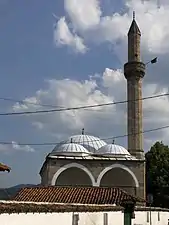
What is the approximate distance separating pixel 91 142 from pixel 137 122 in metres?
4.60

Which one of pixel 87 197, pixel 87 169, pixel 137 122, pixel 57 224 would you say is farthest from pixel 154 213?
pixel 57 224

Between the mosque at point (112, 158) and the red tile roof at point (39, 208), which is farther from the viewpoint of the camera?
the mosque at point (112, 158)

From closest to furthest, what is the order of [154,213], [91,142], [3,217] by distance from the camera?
[3,217], [154,213], [91,142]

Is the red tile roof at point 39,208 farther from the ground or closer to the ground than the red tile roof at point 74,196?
closer to the ground

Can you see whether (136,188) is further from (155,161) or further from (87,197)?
(87,197)

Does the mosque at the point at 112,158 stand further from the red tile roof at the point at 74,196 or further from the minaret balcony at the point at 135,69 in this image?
the red tile roof at the point at 74,196

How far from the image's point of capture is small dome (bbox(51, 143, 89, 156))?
32.9m

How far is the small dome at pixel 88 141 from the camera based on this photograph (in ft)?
119

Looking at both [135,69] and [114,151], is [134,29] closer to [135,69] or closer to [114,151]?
[135,69]

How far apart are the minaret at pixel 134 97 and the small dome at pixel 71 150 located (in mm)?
3834

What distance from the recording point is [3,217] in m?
8.05

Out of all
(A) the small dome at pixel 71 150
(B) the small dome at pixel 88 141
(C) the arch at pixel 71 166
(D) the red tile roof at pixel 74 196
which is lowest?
(D) the red tile roof at pixel 74 196

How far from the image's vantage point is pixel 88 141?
36906 mm

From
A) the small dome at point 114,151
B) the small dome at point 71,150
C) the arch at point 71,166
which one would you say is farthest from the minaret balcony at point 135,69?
the arch at point 71,166
